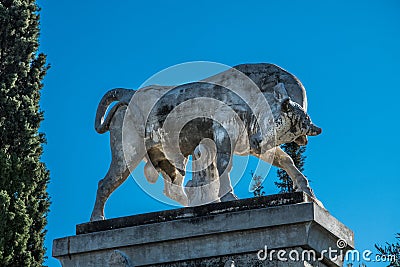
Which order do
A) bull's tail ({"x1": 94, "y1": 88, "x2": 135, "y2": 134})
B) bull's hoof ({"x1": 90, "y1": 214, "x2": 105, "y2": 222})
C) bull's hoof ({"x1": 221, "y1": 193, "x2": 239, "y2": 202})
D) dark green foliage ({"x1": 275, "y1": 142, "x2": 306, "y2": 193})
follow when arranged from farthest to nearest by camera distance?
dark green foliage ({"x1": 275, "y1": 142, "x2": 306, "y2": 193}), bull's tail ({"x1": 94, "y1": 88, "x2": 135, "y2": 134}), bull's hoof ({"x1": 90, "y1": 214, "x2": 105, "y2": 222}), bull's hoof ({"x1": 221, "y1": 193, "x2": 239, "y2": 202})

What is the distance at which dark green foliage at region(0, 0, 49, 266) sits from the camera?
2250 centimetres

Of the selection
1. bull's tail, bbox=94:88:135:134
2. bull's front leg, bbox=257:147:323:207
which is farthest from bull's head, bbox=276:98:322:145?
bull's tail, bbox=94:88:135:134

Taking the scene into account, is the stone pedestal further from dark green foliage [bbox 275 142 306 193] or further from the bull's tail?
dark green foliage [bbox 275 142 306 193]

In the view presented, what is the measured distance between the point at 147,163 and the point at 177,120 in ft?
2.69

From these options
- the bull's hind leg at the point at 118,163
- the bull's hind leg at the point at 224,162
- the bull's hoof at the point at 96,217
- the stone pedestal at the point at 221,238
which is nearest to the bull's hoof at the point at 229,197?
the bull's hind leg at the point at 224,162

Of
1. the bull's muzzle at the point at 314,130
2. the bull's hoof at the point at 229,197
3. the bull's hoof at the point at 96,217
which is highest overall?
the bull's muzzle at the point at 314,130

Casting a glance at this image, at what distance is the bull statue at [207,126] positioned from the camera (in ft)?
39.9

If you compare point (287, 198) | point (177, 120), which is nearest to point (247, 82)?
point (177, 120)

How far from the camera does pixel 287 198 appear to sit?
37.2 feet

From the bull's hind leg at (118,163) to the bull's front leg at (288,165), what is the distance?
167cm

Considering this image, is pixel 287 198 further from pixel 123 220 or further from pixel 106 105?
pixel 106 105

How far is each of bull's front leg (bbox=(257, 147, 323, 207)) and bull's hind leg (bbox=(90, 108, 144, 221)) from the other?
1669 millimetres

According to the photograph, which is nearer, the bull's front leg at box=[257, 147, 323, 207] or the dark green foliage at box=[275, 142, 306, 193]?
the bull's front leg at box=[257, 147, 323, 207]

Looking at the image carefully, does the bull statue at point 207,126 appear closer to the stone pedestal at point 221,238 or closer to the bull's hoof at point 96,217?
the bull's hoof at point 96,217
